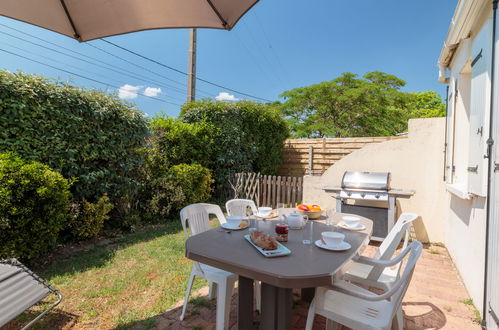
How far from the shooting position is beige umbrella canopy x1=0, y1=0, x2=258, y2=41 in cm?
164

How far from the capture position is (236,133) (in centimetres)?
715

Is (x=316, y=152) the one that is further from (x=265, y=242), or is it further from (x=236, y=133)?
(x=265, y=242)

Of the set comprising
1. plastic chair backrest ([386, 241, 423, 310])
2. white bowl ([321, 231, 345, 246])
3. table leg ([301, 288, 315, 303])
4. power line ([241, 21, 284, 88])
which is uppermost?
power line ([241, 21, 284, 88])

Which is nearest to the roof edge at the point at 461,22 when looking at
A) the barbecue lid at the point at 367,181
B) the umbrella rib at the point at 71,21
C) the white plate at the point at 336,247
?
the barbecue lid at the point at 367,181

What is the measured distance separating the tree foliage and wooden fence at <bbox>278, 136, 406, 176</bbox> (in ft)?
18.2

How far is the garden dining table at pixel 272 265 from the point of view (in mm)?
1362

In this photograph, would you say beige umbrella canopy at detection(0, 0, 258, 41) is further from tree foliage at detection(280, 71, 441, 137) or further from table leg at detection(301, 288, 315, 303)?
tree foliage at detection(280, 71, 441, 137)

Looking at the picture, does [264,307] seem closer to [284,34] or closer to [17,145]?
[17,145]

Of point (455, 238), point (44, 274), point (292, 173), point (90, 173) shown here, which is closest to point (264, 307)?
point (44, 274)

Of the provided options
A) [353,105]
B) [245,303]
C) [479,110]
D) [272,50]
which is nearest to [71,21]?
[245,303]

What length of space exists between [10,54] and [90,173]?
9.03m

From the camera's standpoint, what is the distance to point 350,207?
185 inches

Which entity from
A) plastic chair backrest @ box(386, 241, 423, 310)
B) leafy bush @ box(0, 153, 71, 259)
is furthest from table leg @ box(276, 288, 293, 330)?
leafy bush @ box(0, 153, 71, 259)

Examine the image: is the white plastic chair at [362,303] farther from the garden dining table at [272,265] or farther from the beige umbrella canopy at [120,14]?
the beige umbrella canopy at [120,14]
